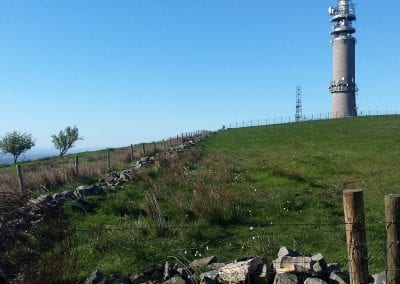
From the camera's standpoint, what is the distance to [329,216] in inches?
512

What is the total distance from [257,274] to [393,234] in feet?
6.98

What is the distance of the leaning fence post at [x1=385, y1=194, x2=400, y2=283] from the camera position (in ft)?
19.7

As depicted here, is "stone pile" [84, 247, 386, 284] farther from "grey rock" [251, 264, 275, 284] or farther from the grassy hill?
the grassy hill

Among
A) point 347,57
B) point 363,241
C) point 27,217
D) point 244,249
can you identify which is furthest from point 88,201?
point 347,57

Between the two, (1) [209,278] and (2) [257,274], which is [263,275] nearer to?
(2) [257,274]

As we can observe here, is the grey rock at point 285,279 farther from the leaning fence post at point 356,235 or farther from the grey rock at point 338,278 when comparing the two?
the leaning fence post at point 356,235

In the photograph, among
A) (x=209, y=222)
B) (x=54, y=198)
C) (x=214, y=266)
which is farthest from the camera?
→ (x=54, y=198)

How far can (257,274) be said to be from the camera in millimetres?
7363

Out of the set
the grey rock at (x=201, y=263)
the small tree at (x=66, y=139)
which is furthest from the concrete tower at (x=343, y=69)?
the grey rock at (x=201, y=263)

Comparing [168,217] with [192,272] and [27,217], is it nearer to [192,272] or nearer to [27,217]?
[192,272]

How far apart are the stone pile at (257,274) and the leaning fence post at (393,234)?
69cm

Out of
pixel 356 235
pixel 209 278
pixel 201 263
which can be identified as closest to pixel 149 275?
pixel 201 263

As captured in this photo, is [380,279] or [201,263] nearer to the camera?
[380,279]

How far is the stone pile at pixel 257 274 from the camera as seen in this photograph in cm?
720
